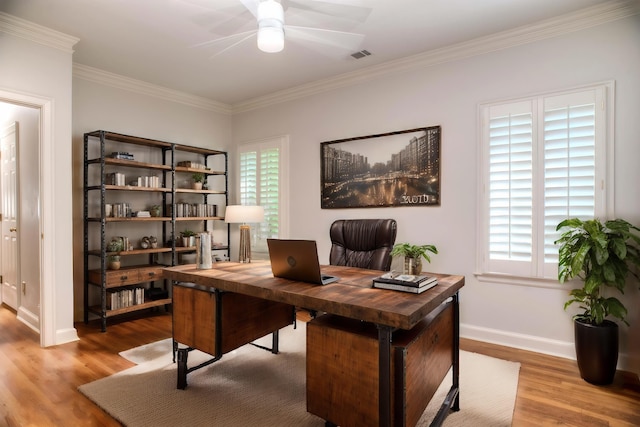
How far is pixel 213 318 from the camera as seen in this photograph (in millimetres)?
2107

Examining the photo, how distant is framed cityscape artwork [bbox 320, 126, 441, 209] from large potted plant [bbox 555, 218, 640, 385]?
123 centimetres

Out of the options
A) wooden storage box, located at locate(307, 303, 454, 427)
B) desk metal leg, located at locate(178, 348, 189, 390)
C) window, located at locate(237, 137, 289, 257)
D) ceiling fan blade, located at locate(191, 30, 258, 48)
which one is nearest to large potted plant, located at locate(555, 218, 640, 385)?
wooden storage box, located at locate(307, 303, 454, 427)

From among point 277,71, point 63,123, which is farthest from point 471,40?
point 63,123

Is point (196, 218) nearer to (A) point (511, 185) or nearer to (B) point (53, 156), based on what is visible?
(B) point (53, 156)

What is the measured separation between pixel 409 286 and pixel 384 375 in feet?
1.40

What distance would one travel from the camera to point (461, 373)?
99.9 inches

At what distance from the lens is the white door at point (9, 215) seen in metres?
3.93

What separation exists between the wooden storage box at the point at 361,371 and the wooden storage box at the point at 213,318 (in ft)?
2.39

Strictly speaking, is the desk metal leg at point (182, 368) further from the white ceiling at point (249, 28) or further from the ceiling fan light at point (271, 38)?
the white ceiling at point (249, 28)

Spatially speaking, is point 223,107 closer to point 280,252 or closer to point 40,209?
point 40,209

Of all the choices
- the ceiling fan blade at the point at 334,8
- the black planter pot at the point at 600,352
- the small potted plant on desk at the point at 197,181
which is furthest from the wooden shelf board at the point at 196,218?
the black planter pot at the point at 600,352

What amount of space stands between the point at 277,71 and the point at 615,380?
12.8ft

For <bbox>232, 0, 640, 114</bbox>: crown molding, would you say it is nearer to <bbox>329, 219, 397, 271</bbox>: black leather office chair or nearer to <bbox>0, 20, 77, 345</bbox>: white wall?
<bbox>329, 219, 397, 271</bbox>: black leather office chair

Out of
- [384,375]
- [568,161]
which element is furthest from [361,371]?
[568,161]
